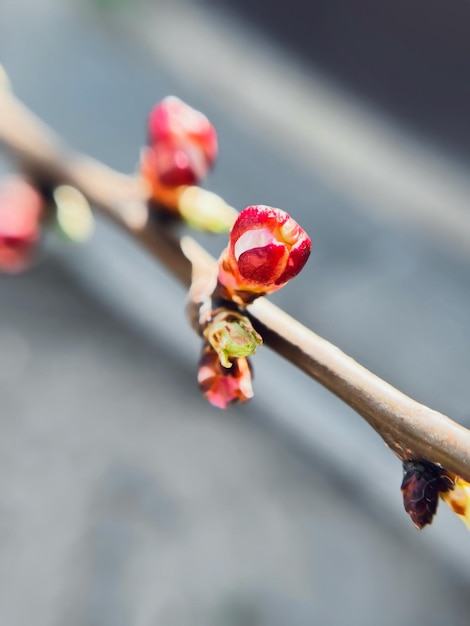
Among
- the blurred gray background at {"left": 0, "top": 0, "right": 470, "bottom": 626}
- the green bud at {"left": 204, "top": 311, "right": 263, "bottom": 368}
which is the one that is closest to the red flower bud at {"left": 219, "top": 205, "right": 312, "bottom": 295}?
the green bud at {"left": 204, "top": 311, "right": 263, "bottom": 368}

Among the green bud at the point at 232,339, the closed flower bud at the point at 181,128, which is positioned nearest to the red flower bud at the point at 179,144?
the closed flower bud at the point at 181,128

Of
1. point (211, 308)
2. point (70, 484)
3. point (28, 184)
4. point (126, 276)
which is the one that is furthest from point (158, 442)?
point (211, 308)

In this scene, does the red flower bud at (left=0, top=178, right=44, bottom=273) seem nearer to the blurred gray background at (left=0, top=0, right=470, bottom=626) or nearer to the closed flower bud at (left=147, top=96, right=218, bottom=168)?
the closed flower bud at (left=147, top=96, right=218, bottom=168)

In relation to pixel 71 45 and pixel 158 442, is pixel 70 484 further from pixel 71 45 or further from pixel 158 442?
pixel 71 45

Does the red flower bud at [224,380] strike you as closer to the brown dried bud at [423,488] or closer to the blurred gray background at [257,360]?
the brown dried bud at [423,488]

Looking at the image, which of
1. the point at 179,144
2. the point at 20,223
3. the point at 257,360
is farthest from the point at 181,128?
the point at 257,360

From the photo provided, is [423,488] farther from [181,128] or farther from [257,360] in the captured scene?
[257,360]
